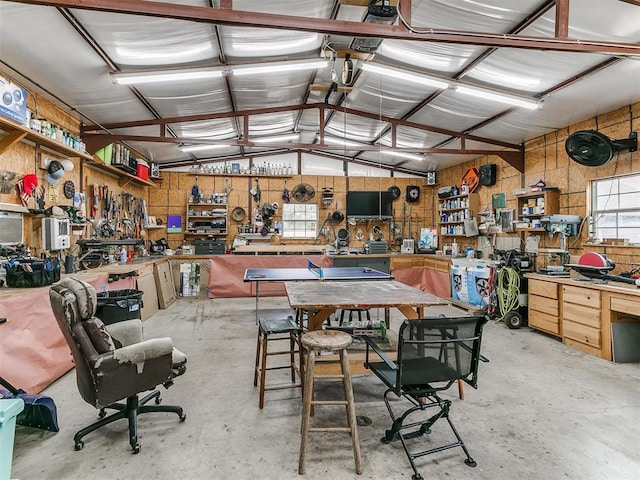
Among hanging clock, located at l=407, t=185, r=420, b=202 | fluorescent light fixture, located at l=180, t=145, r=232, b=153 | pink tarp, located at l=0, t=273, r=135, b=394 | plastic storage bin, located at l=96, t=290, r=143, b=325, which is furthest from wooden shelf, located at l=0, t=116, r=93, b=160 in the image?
hanging clock, located at l=407, t=185, r=420, b=202

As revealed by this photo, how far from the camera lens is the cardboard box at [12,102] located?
10.3 ft

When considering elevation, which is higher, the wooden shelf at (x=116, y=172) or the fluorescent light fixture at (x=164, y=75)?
the fluorescent light fixture at (x=164, y=75)

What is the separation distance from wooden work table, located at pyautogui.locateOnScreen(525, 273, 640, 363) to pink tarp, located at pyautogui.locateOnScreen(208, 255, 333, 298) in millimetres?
4093

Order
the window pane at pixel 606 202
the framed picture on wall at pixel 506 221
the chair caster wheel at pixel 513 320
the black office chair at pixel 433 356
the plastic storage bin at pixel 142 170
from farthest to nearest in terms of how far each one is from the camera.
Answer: the plastic storage bin at pixel 142 170
the framed picture on wall at pixel 506 221
the chair caster wheel at pixel 513 320
the window pane at pixel 606 202
the black office chair at pixel 433 356

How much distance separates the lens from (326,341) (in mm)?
2211

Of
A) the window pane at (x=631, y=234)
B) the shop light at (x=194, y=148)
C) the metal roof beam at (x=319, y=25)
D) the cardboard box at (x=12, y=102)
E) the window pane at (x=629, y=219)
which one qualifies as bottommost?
the window pane at (x=631, y=234)

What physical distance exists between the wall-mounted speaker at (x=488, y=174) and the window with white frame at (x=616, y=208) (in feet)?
7.03

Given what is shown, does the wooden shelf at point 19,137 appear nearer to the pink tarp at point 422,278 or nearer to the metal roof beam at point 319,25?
the metal roof beam at point 319,25

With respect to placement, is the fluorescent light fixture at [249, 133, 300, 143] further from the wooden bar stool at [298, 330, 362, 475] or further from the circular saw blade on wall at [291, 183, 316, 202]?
the wooden bar stool at [298, 330, 362, 475]

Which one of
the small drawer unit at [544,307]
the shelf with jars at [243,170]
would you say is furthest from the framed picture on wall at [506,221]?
the shelf with jars at [243,170]

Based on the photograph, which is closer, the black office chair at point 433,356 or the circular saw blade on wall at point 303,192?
the black office chair at point 433,356

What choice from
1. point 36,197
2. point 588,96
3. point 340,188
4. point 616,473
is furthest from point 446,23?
point 340,188

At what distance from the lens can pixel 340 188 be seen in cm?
895

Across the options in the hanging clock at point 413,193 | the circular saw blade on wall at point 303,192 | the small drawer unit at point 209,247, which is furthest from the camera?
the hanging clock at point 413,193
